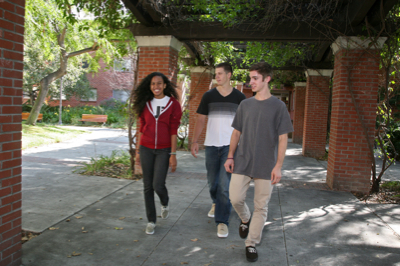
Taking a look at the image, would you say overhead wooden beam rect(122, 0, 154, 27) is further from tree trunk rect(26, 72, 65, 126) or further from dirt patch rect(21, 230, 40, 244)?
tree trunk rect(26, 72, 65, 126)

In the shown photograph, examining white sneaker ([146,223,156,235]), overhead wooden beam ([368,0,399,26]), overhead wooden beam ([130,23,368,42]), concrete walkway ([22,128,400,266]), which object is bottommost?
concrete walkway ([22,128,400,266])

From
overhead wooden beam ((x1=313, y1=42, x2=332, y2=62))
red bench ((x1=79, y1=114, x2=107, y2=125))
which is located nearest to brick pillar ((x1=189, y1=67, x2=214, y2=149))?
overhead wooden beam ((x1=313, y1=42, x2=332, y2=62))

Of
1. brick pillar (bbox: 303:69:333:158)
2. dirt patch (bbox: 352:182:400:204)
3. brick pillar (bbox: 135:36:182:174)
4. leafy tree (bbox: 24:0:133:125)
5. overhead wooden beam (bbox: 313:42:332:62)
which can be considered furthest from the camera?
brick pillar (bbox: 303:69:333:158)

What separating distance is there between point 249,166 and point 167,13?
14.4 feet

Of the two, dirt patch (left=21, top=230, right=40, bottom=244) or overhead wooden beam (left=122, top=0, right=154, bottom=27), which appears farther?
overhead wooden beam (left=122, top=0, right=154, bottom=27)

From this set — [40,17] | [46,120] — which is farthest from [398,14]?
[46,120]

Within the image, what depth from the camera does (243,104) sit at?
3.23 metres

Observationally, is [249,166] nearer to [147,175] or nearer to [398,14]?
[147,175]

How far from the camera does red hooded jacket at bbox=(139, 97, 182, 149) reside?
3.50 m

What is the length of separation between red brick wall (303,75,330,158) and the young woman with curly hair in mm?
8571

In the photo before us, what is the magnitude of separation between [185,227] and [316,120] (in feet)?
28.1

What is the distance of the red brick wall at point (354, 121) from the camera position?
5984 millimetres

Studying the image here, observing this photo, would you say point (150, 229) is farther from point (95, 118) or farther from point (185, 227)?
point (95, 118)

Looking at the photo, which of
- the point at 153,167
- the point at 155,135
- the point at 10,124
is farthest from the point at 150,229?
the point at 10,124
